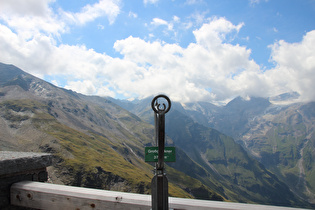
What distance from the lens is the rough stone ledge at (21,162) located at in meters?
3.77

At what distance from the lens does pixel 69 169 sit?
109312 mm

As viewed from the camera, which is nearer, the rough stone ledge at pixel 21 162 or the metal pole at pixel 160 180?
the metal pole at pixel 160 180

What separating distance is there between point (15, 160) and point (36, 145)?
155834 mm

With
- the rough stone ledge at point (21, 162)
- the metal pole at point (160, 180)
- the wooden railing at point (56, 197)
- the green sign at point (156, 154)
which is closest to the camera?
the metal pole at point (160, 180)

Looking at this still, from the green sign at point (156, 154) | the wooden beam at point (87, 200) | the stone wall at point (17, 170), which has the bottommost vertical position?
the wooden beam at point (87, 200)

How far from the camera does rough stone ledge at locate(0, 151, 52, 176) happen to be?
12.4 feet

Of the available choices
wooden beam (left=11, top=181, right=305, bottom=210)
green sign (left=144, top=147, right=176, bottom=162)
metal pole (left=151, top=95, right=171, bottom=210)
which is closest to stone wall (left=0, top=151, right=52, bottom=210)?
wooden beam (left=11, top=181, right=305, bottom=210)

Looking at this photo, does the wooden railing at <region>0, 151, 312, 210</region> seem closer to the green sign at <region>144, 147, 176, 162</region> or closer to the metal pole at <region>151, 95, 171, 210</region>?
the metal pole at <region>151, 95, 171, 210</region>

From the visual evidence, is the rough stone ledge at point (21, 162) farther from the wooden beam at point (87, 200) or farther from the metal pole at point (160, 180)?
the metal pole at point (160, 180)

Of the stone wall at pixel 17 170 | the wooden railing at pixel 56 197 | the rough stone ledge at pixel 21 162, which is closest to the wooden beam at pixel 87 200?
the wooden railing at pixel 56 197

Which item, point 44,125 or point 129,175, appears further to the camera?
point 44,125

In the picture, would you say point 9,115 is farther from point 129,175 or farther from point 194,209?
point 194,209

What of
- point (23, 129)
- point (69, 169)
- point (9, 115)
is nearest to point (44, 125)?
point (23, 129)

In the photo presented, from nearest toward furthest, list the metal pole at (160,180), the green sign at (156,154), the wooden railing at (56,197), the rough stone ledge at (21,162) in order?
the metal pole at (160,180), the wooden railing at (56,197), the green sign at (156,154), the rough stone ledge at (21,162)
